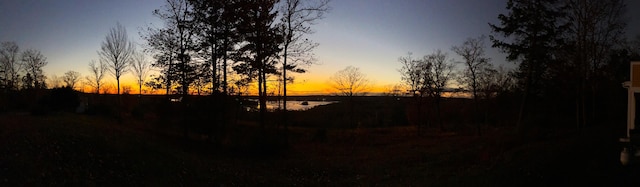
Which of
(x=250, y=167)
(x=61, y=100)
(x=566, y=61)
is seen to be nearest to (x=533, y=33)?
(x=566, y=61)

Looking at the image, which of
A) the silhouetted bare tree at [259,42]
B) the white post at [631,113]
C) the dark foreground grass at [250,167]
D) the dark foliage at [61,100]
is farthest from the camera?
the dark foliage at [61,100]

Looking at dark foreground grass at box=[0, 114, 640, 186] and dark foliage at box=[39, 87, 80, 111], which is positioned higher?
dark foliage at box=[39, 87, 80, 111]

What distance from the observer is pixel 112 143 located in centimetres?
1326

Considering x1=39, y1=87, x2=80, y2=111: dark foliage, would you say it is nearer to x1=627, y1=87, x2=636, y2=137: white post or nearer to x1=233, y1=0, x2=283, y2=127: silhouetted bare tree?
x1=233, y1=0, x2=283, y2=127: silhouetted bare tree

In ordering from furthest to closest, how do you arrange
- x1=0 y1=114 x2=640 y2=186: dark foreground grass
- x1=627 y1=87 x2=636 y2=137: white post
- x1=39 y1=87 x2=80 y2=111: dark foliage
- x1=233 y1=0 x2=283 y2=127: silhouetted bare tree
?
x1=39 y1=87 x2=80 y2=111: dark foliage, x1=233 y1=0 x2=283 y2=127: silhouetted bare tree, x1=627 y1=87 x2=636 y2=137: white post, x1=0 y1=114 x2=640 y2=186: dark foreground grass

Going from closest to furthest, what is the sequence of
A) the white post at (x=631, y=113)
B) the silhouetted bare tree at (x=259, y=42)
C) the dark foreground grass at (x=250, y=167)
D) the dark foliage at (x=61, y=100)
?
the dark foreground grass at (x=250, y=167) < the white post at (x=631, y=113) < the silhouetted bare tree at (x=259, y=42) < the dark foliage at (x=61, y=100)

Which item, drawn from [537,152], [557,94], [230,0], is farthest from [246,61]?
[557,94]

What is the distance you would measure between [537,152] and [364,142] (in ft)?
62.7

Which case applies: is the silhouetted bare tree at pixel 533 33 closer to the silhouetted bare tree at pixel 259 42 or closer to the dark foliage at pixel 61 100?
the silhouetted bare tree at pixel 259 42

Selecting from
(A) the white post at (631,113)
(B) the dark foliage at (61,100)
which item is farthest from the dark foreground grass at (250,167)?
(B) the dark foliage at (61,100)

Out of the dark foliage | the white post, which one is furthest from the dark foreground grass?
the dark foliage

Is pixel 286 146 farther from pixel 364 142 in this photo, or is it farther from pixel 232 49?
pixel 364 142

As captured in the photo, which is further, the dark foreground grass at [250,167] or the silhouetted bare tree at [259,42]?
the silhouetted bare tree at [259,42]

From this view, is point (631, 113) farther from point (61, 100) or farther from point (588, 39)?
point (61, 100)
